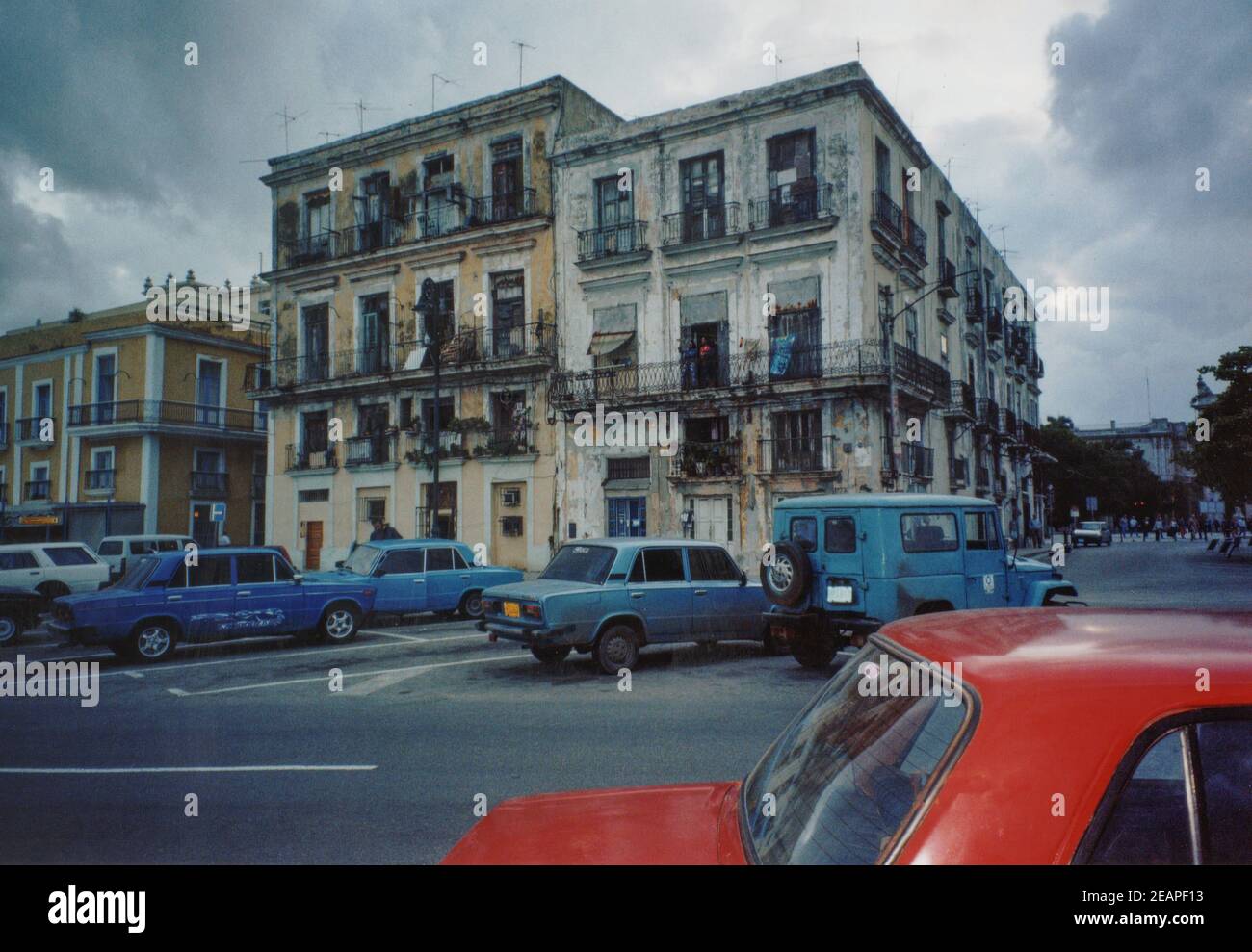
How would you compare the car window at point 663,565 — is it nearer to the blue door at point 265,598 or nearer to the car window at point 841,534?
the car window at point 841,534

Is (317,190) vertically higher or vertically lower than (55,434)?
higher

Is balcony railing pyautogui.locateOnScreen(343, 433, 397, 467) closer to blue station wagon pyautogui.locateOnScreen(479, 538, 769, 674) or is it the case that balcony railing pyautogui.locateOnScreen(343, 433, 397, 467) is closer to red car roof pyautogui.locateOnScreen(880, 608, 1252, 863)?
blue station wagon pyautogui.locateOnScreen(479, 538, 769, 674)

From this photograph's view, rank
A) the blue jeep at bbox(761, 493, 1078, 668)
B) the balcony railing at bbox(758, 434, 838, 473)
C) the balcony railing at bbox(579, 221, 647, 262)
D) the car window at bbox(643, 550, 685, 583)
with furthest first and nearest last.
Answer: the balcony railing at bbox(579, 221, 647, 262)
the balcony railing at bbox(758, 434, 838, 473)
the car window at bbox(643, 550, 685, 583)
the blue jeep at bbox(761, 493, 1078, 668)

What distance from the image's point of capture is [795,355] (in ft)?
84.2

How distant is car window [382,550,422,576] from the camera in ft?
51.9

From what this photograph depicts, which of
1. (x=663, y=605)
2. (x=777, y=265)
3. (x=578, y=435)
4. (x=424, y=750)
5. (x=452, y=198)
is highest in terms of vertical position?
(x=452, y=198)

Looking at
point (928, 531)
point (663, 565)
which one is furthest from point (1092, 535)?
point (663, 565)

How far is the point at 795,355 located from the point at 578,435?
24.6 feet

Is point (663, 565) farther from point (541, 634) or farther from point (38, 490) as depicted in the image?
point (38, 490)

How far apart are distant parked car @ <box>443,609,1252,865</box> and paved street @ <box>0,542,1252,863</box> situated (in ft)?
9.56

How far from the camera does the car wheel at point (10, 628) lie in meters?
14.5

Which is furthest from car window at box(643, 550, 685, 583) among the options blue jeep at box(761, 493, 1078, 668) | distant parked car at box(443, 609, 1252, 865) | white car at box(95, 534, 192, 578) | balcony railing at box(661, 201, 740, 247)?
balcony railing at box(661, 201, 740, 247)
